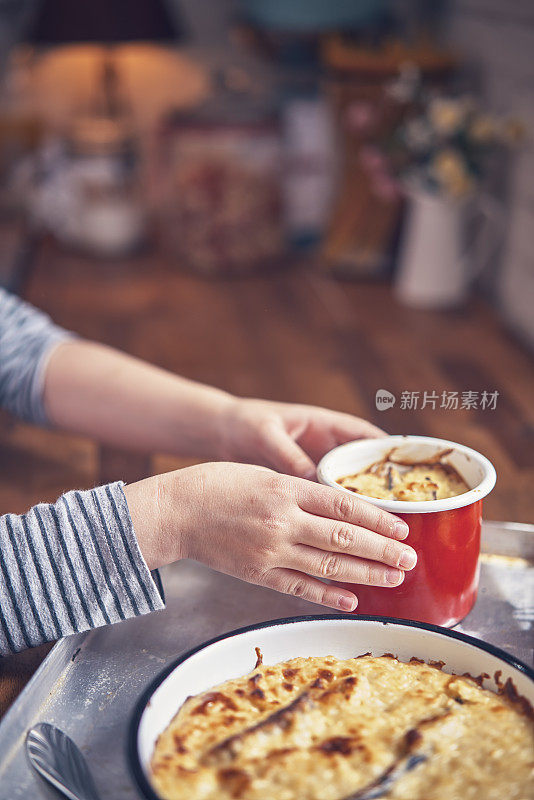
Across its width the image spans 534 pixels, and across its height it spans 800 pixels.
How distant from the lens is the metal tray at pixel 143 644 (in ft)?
1.51

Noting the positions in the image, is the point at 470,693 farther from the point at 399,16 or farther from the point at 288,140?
the point at 399,16

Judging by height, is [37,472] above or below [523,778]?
below

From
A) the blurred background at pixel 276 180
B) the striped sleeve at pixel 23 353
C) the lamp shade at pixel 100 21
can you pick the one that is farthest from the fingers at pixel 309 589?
the lamp shade at pixel 100 21

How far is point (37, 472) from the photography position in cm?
99

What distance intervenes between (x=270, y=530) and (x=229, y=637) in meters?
0.07

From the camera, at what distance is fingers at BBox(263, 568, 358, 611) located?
542 millimetres

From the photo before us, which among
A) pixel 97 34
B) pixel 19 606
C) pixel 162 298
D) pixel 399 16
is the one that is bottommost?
pixel 162 298

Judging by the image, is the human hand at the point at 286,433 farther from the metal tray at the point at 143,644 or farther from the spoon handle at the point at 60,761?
the spoon handle at the point at 60,761

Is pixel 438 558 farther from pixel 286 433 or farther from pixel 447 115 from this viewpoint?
pixel 447 115

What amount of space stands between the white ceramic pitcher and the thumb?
109cm

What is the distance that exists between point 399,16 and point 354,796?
6.51ft

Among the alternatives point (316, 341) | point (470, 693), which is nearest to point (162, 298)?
point (316, 341)

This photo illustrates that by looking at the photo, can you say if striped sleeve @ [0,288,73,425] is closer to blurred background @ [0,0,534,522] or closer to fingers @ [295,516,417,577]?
blurred background @ [0,0,534,522]

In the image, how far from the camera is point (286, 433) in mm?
700
